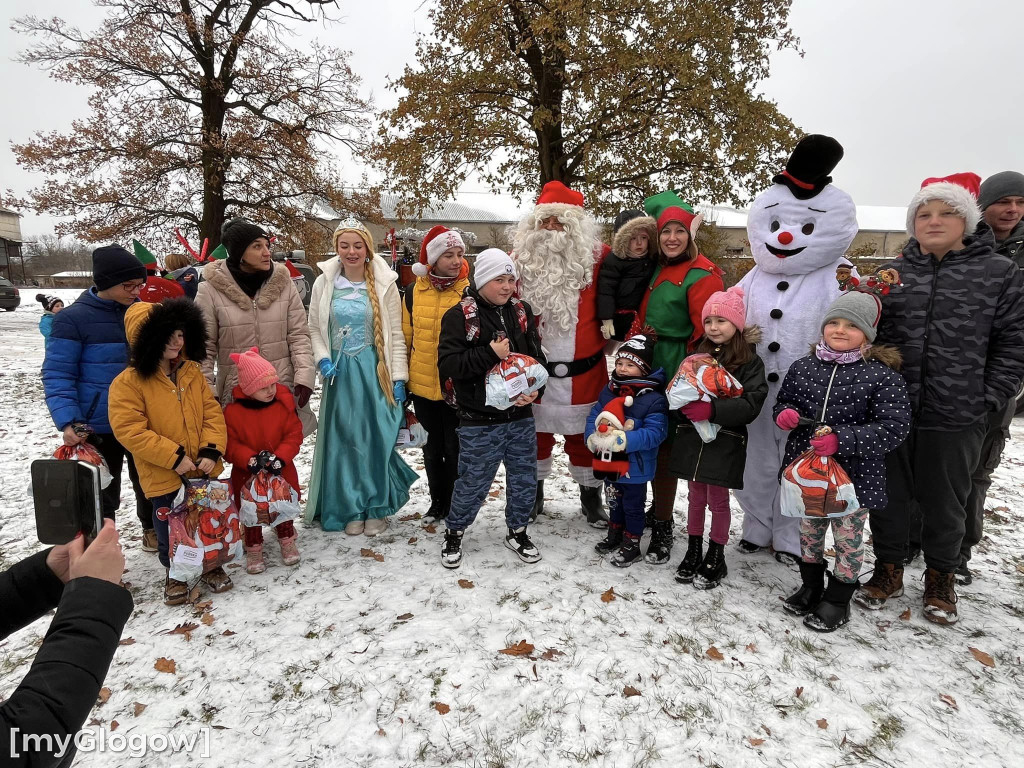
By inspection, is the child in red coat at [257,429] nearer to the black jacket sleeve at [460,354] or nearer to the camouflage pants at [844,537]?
the black jacket sleeve at [460,354]

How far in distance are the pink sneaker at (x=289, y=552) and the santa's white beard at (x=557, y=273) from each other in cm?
241

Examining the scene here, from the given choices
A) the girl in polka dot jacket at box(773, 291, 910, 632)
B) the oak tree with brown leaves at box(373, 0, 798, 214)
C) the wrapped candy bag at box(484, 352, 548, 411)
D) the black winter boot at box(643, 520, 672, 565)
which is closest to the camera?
the girl in polka dot jacket at box(773, 291, 910, 632)

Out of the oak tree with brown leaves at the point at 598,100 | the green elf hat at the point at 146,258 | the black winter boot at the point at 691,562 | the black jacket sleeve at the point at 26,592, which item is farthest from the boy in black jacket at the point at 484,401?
the oak tree with brown leaves at the point at 598,100

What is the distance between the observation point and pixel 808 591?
315 centimetres

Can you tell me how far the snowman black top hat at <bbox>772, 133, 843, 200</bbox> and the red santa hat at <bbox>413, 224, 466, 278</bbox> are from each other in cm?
221

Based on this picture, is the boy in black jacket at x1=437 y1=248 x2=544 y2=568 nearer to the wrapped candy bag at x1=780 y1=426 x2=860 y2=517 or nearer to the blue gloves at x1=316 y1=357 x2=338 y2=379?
the blue gloves at x1=316 y1=357 x2=338 y2=379

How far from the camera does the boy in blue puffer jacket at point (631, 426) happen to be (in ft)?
11.0

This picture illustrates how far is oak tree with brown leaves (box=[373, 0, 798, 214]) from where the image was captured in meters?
10.2

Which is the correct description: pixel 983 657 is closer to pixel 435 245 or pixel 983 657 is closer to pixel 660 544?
pixel 660 544

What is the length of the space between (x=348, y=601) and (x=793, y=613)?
2.69 meters

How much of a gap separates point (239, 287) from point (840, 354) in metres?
3.75

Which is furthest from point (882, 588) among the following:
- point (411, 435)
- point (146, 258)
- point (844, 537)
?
point (146, 258)

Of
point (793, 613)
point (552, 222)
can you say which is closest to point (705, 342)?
point (552, 222)

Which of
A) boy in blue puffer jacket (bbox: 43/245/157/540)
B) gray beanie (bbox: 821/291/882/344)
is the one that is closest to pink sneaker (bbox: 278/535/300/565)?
boy in blue puffer jacket (bbox: 43/245/157/540)
